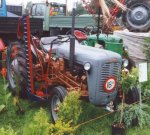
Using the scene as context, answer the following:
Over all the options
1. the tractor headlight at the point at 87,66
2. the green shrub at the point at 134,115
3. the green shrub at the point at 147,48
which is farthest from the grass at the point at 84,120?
the green shrub at the point at 147,48

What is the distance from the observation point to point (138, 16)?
38.7 ft

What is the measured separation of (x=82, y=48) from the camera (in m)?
5.45

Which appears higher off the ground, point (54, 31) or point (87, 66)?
point (87, 66)

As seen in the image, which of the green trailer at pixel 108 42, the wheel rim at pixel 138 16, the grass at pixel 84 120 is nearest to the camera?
the grass at pixel 84 120

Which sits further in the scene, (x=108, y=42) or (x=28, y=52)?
(x=108, y=42)

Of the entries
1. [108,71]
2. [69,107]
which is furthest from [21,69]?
[69,107]

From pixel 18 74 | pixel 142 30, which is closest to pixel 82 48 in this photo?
pixel 18 74

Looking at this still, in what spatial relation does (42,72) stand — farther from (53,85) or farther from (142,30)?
(142,30)

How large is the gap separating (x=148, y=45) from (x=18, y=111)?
16.5 ft

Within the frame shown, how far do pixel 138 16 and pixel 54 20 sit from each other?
14.3ft

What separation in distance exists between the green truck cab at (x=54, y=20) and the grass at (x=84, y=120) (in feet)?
28.4

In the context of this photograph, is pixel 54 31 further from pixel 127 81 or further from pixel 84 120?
pixel 127 81

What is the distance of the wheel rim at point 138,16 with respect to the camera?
38.5 feet

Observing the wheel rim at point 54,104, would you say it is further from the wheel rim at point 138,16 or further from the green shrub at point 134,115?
the wheel rim at point 138,16
